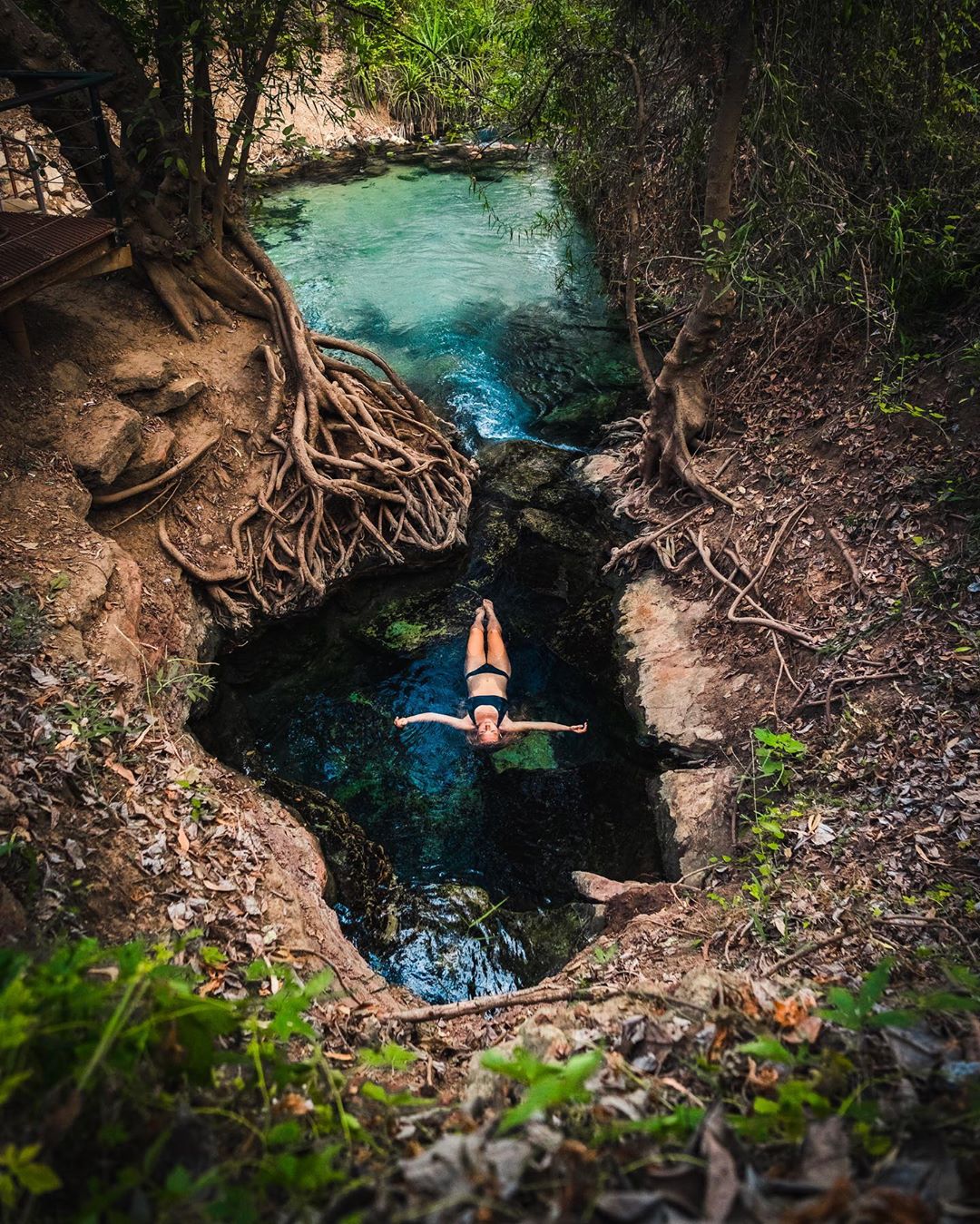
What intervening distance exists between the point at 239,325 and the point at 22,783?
5.54 meters

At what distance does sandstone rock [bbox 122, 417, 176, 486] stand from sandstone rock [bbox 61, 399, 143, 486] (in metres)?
0.12

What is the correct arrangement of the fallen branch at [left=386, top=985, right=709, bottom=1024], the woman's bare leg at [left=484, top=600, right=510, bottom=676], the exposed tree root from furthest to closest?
the exposed tree root < the woman's bare leg at [left=484, top=600, right=510, bottom=676] < the fallen branch at [left=386, top=985, right=709, bottom=1024]

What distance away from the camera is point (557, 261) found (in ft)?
42.5

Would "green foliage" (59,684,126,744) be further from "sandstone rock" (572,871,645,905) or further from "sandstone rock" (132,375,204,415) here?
"sandstone rock" (132,375,204,415)

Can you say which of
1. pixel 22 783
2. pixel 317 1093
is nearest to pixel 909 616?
pixel 317 1093

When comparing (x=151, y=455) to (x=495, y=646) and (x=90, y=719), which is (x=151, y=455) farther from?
(x=495, y=646)

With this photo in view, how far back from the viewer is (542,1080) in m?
1.85

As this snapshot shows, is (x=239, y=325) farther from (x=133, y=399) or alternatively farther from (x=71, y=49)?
(x=71, y=49)

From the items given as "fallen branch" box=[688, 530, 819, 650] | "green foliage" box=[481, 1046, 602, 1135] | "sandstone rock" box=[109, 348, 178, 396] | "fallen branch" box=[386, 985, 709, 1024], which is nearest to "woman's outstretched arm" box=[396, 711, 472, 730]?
"fallen branch" box=[688, 530, 819, 650]

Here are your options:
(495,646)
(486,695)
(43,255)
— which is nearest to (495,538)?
(495,646)

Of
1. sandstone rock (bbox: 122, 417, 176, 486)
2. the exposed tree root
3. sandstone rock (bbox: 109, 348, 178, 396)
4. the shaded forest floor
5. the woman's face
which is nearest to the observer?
the shaded forest floor

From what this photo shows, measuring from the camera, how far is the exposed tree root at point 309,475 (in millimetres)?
7039

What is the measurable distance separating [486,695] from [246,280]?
186 inches

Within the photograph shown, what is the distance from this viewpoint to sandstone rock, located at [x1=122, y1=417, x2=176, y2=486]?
6.57 metres
